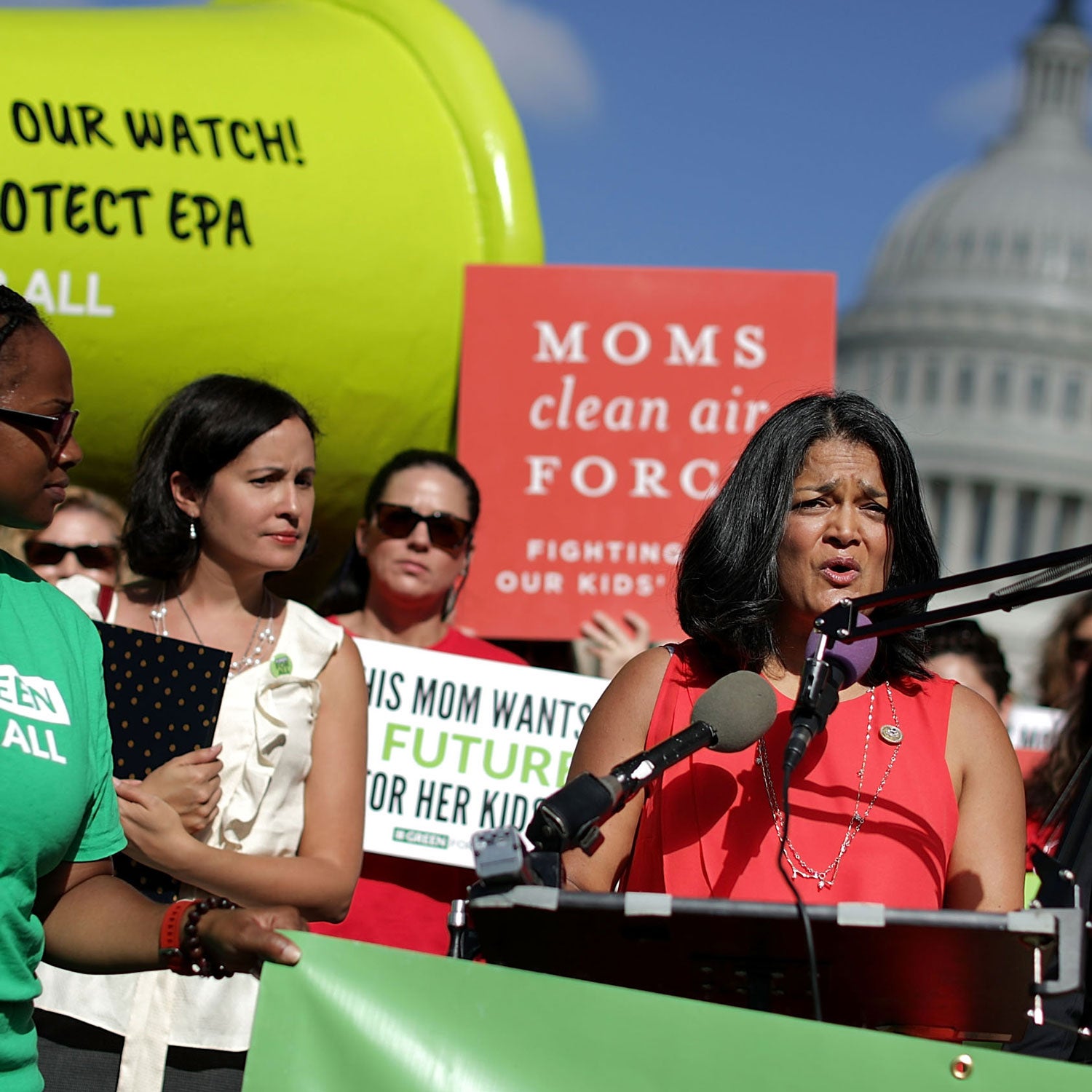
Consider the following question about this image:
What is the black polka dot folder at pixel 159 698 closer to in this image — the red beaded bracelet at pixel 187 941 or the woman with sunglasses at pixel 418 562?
the red beaded bracelet at pixel 187 941

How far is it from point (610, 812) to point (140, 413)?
8.20ft

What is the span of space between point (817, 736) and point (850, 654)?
12.8 inches

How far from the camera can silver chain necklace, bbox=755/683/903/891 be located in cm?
241

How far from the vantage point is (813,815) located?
2.47 m

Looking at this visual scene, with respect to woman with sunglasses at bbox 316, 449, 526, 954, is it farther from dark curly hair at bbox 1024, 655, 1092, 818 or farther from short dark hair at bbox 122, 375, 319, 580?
dark curly hair at bbox 1024, 655, 1092, 818

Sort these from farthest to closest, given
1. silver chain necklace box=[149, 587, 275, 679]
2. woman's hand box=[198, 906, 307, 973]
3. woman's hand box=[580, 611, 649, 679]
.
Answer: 1. woman's hand box=[580, 611, 649, 679]
2. silver chain necklace box=[149, 587, 275, 679]
3. woman's hand box=[198, 906, 307, 973]

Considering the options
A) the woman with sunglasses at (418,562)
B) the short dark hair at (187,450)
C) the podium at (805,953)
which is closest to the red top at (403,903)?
the woman with sunglasses at (418,562)

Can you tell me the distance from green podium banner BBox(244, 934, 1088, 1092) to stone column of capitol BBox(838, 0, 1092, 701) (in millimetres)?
60829

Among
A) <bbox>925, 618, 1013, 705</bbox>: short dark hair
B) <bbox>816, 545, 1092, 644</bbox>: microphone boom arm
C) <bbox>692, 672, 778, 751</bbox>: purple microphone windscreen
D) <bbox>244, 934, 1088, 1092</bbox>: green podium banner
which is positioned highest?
<bbox>925, 618, 1013, 705</bbox>: short dark hair

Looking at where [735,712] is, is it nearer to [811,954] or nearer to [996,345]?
[811,954]

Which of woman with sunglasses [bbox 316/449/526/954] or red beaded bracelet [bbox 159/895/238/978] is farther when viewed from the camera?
woman with sunglasses [bbox 316/449/526/954]

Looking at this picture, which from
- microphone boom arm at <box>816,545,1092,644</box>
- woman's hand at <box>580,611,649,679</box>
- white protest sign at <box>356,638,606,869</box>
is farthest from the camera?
woman's hand at <box>580,611,649,679</box>

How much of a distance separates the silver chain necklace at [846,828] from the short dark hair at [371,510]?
75.4 inches

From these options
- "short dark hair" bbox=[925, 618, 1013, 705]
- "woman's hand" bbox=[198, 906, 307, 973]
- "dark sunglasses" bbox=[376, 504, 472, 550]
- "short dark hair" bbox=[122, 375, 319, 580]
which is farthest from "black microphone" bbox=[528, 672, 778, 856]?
"short dark hair" bbox=[925, 618, 1013, 705]
